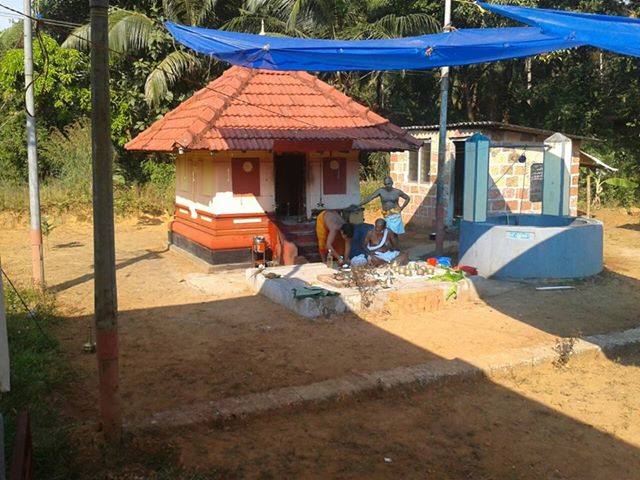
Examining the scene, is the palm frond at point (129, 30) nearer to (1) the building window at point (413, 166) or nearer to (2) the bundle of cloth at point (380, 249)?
(1) the building window at point (413, 166)

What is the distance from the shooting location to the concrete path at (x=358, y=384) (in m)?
4.62

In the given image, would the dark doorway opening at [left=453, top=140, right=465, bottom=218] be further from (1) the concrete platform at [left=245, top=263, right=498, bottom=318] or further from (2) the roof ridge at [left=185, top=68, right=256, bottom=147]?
(1) the concrete platform at [left=245, top=263, right=498, bottom=318]

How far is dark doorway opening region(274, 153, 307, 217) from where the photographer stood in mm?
12594

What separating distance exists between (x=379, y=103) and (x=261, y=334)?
18.2 metres

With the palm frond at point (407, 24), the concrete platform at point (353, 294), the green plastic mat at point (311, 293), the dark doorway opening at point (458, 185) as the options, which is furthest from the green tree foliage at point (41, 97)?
the green plastic mat at point (311, 293)

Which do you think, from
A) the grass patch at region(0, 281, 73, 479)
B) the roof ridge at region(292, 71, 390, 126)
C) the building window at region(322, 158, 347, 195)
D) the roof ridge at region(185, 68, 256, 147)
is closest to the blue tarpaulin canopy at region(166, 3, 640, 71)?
the roof ridge at region(185, 68, 256, 147)

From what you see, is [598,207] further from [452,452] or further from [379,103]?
[452,452]

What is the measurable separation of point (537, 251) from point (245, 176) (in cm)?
524

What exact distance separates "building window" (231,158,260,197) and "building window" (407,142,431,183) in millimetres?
7190

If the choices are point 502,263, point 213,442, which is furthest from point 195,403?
point 502,263

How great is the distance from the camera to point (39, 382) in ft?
16.4

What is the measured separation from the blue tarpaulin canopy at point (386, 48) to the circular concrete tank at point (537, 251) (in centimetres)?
340

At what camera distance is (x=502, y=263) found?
10.1 metres

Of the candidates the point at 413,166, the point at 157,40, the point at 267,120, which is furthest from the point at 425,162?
the point at 157,40
